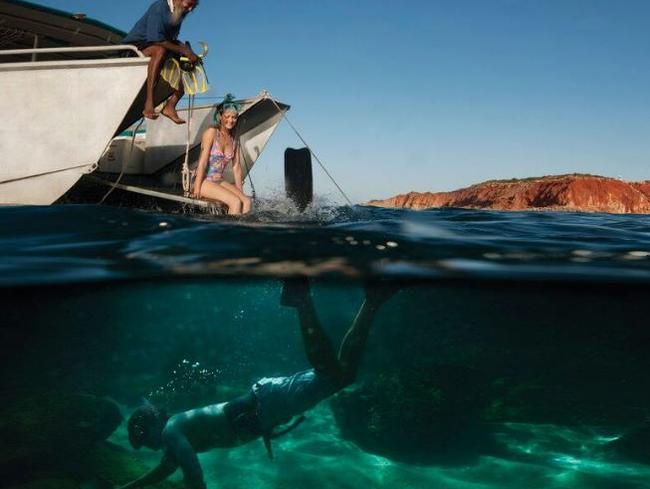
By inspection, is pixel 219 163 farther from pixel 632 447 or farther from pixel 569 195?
pixel 569 195

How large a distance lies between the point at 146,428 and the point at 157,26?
6279mm

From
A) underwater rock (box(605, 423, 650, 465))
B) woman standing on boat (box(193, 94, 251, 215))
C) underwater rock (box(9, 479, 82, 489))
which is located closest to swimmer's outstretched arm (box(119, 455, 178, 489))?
underwater rock (box(9, 479, 82, 489))

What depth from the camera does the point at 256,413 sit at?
Result: 604cm

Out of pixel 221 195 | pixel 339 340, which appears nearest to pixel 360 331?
pixel 339 340

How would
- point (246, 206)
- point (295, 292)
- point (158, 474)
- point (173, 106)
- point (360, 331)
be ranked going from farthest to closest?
point (173, 106) < point (246, 206) < point (360, 331) < point (295, 292) < point (158, 474)

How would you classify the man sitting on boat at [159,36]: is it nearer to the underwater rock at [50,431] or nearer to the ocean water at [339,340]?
the ocean water at [339,340]

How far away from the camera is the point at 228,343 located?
7.99 m

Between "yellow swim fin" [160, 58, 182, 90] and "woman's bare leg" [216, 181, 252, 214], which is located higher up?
"yellow swim fin" [160, 58, 182, 90]

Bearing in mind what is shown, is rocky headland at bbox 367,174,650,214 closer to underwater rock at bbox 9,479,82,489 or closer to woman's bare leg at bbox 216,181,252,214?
woman's bare leg at bbox 216,181,252,214

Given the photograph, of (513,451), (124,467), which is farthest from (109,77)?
(513,451)

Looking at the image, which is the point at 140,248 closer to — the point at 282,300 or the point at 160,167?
the point at 282,300

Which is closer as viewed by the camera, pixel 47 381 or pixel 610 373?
pixel 47 381

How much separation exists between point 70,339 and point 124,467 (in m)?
2.44

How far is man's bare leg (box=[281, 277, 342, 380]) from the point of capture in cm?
665
